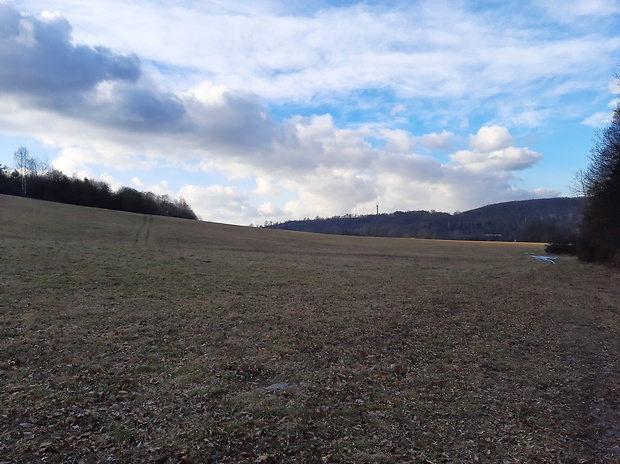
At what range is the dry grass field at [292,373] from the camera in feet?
23.1

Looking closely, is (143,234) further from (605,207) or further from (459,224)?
(459,224)

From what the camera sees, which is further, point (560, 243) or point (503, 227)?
point (503, 227)

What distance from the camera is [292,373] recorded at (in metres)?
10.6

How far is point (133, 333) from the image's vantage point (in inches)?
525

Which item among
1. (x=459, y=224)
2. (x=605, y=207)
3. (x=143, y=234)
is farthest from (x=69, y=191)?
(x=459, y=224)

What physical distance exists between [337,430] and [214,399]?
2602 millimetres

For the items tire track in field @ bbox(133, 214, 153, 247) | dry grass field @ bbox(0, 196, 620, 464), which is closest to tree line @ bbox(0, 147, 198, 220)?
tire track in field @ bbox(133, 214, 153, 247)

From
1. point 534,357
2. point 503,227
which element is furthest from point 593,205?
point 503,227

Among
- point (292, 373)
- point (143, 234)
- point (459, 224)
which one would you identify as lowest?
point (292, 373)

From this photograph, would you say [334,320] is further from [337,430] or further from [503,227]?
[503,227]

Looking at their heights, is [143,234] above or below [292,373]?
above

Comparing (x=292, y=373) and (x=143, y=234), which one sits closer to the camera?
(x=292, y=373)

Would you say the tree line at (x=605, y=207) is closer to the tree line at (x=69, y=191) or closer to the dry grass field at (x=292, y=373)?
the dry grass field at (x=292, y=373)

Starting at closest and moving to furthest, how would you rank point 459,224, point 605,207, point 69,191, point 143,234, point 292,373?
point 292,373, point 605,207, point 143,234, point 69,191, point 459,224
